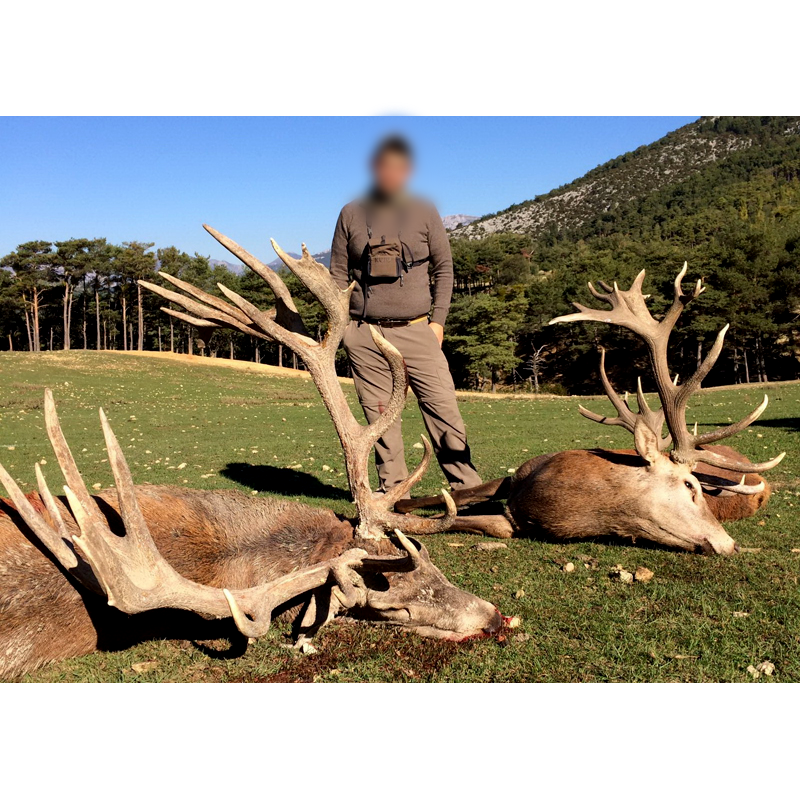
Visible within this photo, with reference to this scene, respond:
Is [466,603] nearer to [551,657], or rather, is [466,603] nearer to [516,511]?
[551,657]

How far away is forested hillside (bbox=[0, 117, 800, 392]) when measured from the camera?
5703 centimetres

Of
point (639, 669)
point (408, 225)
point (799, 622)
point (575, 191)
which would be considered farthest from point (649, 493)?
point (575, 191)

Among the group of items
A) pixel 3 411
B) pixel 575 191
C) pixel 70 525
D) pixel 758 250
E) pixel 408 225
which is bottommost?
pixel 3 411

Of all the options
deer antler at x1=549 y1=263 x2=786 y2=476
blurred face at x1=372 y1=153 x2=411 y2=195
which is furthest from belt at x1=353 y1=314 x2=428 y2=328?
deer antler at x1=549 y1=263 x2=786 y2=476

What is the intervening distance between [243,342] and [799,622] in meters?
82.9

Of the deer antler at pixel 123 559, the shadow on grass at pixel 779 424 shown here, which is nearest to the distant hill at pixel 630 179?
the shadow on grass at pixel 779 424

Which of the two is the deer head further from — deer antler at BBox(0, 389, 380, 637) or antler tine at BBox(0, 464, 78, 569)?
antler tine at BBox(0, 464, 78, 569)

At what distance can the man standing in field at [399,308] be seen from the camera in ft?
24.3

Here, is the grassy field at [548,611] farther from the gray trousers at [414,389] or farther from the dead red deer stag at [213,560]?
the gray trousers at [414,389]

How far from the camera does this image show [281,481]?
10477 mm

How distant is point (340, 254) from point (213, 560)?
4.40m

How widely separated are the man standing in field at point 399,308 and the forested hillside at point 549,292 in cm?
3663

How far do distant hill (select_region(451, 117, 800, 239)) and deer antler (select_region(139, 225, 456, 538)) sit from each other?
9595 cm

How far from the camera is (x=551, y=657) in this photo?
406 cm
